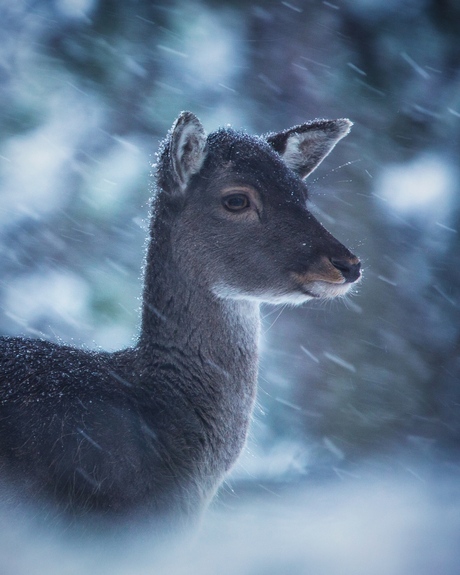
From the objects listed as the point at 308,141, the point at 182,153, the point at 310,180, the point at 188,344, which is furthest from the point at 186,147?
the point at 310,180

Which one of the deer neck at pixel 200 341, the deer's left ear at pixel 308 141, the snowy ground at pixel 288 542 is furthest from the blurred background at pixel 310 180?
the deer neck at pixel 200 341

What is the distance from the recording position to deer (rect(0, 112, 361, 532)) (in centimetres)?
225

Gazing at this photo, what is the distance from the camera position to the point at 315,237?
2557mm

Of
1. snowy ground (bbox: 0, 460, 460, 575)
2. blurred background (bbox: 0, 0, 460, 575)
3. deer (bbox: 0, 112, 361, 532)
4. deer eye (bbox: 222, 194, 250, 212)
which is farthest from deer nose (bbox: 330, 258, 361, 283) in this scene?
blurred background (bbox: 0, 0, 460, 575)

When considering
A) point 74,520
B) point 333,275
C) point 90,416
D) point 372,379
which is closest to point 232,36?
point 372,379

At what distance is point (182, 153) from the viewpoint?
103 inches

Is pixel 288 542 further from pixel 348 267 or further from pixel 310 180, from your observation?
pixel 310 180

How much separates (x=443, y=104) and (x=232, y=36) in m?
1.58

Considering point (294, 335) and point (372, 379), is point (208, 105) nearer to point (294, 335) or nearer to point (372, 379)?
point (294, 335)

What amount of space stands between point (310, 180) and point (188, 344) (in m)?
2.04

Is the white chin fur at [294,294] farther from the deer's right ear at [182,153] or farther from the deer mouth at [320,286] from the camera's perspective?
the deer's right ear at [182,153]

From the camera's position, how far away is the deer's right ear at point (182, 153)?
2518mm

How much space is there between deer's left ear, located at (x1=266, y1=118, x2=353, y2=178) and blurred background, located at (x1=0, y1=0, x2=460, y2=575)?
1409 millimetres

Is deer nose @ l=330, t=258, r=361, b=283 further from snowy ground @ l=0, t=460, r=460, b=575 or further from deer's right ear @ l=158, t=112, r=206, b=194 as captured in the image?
snowy ground @ l=0, t=460, r=460, b=575
